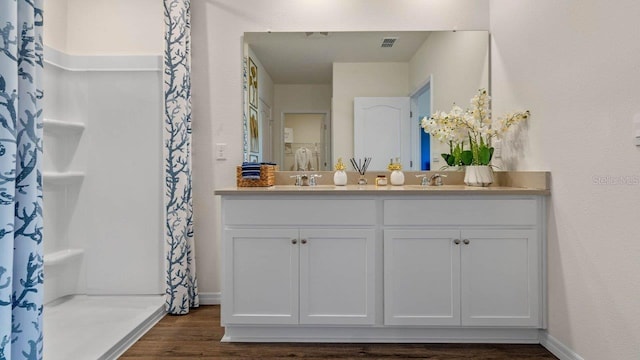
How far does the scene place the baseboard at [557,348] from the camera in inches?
77.5

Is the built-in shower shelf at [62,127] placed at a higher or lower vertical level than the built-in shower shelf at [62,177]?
higher

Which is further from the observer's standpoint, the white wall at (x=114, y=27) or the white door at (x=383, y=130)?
the white wall at (x=114, y=27)

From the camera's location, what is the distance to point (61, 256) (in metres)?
2.85

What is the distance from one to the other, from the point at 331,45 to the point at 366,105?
0.50 meters

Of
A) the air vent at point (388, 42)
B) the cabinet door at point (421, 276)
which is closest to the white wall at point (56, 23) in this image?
the air vent at point (388, 42)

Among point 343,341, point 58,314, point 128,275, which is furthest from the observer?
point 128,275

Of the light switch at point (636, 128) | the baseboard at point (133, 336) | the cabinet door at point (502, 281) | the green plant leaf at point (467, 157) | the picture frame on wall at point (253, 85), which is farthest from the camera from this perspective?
the picture frame on wall at point (253, 85)

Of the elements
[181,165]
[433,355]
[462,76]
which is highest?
[462,76]

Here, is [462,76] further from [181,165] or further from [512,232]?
[181,165]

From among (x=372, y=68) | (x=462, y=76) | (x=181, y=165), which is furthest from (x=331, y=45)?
(x=181, y=165)

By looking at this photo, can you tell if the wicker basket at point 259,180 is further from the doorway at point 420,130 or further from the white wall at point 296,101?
the doorway at point 420,130

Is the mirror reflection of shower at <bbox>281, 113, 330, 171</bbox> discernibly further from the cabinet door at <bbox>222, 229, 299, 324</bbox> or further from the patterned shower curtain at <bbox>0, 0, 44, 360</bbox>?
the patterned shower curtain at <bbox>0, 0, 44, 360</bbox>

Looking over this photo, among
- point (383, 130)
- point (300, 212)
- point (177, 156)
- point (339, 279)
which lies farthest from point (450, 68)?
point (177, 156)

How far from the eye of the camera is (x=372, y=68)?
2.87 m
